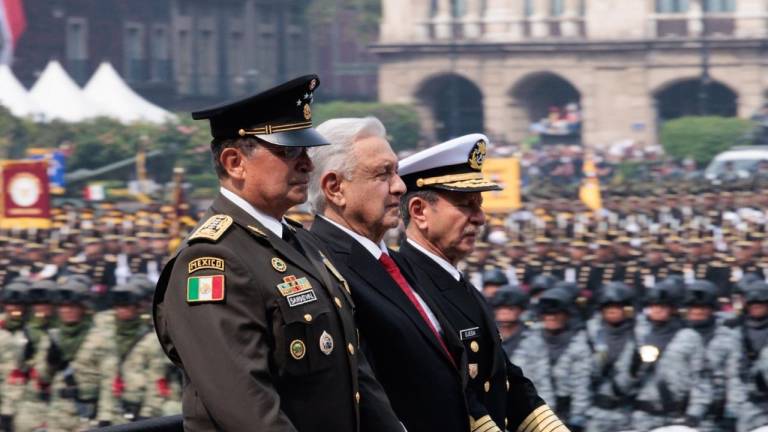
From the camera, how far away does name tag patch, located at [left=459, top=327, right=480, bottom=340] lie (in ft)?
13.2

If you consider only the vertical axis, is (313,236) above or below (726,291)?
above

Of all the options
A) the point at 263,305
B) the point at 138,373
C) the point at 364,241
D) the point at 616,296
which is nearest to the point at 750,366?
the point at 616,296

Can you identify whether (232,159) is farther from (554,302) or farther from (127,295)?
(127,295)

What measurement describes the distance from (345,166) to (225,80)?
2007 inches

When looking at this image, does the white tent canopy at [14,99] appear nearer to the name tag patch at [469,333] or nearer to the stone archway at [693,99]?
the stone archway at [693,99]

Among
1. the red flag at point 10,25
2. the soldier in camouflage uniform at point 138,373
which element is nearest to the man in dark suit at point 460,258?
the soldier in camouflage uniform at point 138,373

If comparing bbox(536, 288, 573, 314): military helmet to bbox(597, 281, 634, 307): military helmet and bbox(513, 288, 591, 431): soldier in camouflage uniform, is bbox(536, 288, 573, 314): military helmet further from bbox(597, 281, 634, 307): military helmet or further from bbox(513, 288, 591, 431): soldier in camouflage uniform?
bbox(597, 281, 634, 307): military helmet

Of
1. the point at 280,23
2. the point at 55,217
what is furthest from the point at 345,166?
the point at 280,23

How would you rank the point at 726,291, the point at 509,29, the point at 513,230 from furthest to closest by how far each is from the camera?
the point at 509,29 → the point at 513,230 → the point at 726,291

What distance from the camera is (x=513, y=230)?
16.8 m

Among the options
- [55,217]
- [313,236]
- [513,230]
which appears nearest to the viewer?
[313,236]

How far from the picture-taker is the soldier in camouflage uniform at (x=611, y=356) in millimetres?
8188

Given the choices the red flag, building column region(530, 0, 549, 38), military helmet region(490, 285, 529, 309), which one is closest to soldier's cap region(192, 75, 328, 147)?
military helmet region(490, 285, 529, 309)

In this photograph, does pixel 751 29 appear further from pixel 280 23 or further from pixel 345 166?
pixel 345 166
